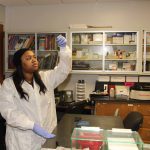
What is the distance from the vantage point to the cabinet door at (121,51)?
3.54 meters

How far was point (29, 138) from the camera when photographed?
1780 mm

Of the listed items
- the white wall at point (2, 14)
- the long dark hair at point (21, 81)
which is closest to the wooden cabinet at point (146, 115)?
the long dark hair at point (21, 81)

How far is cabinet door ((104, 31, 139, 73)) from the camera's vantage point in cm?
354

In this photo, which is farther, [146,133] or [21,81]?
[146,133]

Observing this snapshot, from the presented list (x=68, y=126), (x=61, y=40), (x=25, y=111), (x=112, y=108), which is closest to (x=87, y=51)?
(x=112, y=108)

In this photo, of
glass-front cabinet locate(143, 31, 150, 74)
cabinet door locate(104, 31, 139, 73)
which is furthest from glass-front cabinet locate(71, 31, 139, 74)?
glass-front cabinet locate(143, 31, 150, 74)

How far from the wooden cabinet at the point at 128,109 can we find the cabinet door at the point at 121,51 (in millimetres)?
576

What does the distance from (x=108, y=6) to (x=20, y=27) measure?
1.63 meters

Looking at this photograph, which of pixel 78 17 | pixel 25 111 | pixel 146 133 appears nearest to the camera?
pixel 25 111

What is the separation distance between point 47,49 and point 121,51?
1.26 meters

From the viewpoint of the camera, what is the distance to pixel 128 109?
3.27 m

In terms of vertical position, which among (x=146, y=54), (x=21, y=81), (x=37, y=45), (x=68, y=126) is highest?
(x=37, y=45)

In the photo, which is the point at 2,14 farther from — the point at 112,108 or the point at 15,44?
the point at 112,108

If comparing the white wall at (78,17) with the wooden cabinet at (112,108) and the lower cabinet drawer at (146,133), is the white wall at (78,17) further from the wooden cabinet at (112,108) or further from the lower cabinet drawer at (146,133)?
the lower cabinet drawer at (146,133)
